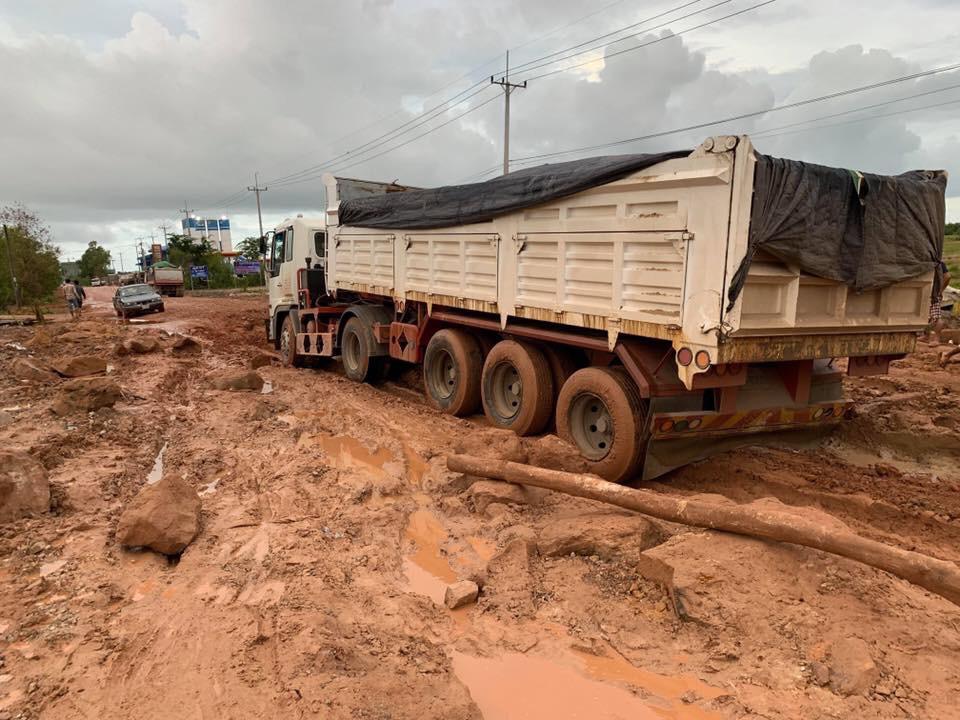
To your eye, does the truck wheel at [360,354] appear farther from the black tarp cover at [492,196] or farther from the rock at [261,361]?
the rock at [261,361]

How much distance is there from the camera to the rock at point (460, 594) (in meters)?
3.63

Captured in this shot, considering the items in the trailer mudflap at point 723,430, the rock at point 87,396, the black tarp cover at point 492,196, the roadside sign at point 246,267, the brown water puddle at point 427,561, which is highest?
the black tarp cover at point 492,196

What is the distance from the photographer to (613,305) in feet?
18.0

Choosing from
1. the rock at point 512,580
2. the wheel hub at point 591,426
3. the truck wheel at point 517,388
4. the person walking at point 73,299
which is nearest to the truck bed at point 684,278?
the truck wheel at point 517,388

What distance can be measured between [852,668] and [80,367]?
1115 cm

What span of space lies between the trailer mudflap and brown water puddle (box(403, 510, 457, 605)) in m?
1.89

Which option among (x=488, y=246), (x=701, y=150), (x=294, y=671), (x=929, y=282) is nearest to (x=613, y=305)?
(x=701, y=150)

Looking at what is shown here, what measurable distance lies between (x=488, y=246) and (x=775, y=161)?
332 centimetres

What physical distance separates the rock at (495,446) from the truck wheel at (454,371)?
161 cm

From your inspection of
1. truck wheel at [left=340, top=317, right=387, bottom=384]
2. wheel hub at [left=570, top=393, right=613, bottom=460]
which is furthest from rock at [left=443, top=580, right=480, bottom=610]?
truck wheel at [left=340, top=317, right=387, bottom=384]

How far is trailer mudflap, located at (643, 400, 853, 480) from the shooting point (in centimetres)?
523

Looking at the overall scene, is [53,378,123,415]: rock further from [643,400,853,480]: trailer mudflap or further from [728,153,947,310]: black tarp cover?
[728,153,947,310]: black tarp cover

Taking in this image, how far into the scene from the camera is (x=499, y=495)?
16.1ft

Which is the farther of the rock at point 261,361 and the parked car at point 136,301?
the parked car at point 136,301
